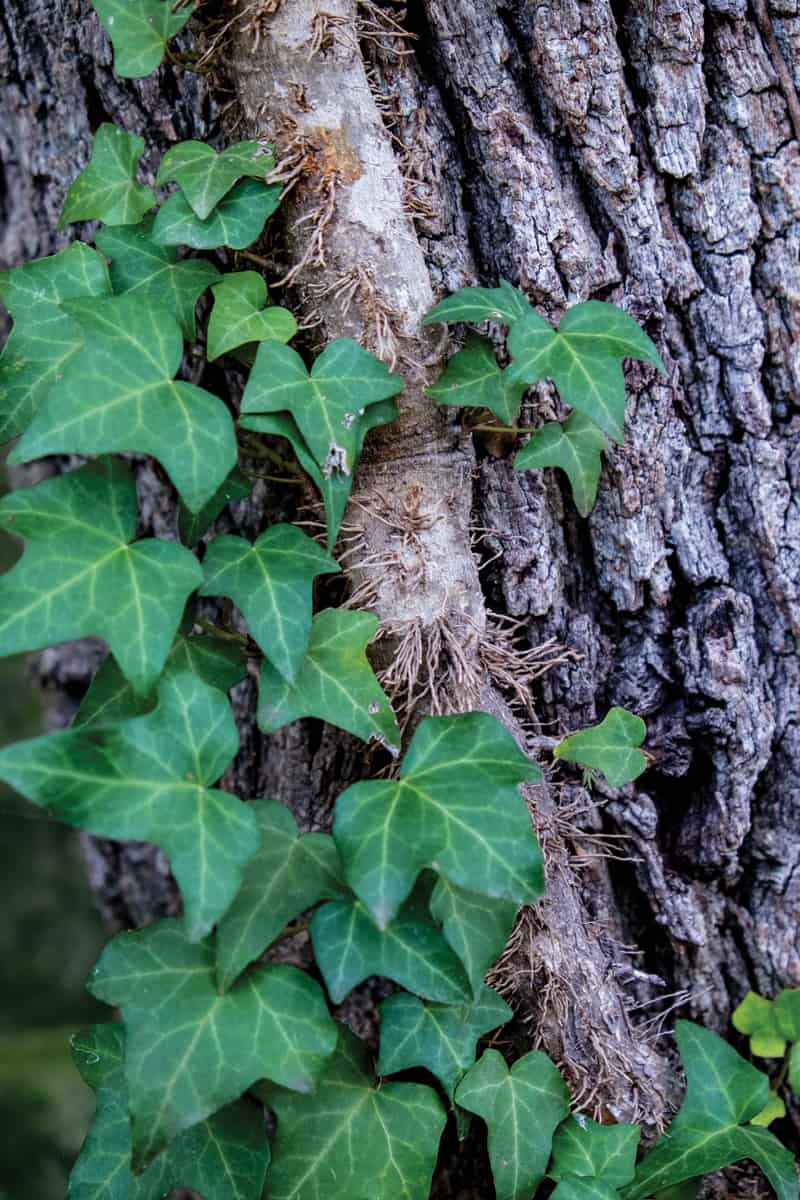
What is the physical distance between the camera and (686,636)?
46.6 inches

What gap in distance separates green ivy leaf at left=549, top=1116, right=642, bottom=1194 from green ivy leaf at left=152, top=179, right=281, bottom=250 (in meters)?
1.06

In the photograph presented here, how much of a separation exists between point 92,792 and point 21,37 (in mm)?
1052

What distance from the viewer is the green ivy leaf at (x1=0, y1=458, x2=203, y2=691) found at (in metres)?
0.88

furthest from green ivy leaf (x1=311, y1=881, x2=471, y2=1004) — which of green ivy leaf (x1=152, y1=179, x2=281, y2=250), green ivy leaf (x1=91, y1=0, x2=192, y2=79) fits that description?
green ivy leaf (x1=91, y1=0, x2=192, y2=79)

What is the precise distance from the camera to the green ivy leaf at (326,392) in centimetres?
98

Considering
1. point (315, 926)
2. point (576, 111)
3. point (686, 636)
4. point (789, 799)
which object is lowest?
point (789, 799)

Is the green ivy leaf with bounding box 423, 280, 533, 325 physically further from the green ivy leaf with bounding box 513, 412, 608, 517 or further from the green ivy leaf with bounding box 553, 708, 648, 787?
the green ivy leaf with bounding box 553, 708, 648, 787

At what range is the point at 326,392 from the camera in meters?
0.99

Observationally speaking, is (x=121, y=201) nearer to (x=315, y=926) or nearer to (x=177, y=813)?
(x=177, y=813)

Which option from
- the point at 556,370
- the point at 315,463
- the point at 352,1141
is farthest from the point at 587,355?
the point at 352,1141

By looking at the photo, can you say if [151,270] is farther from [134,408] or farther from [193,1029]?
[193,1029]

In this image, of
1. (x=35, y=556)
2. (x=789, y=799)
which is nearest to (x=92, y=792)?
(x=35, y=556)

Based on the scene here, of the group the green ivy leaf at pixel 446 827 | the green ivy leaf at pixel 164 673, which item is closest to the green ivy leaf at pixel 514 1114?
the green ivy leaf at pixel 446 827

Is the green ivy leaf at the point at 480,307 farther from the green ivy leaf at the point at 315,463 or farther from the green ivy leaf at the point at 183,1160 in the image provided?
the green ivy leaf at the point at 183,1160
